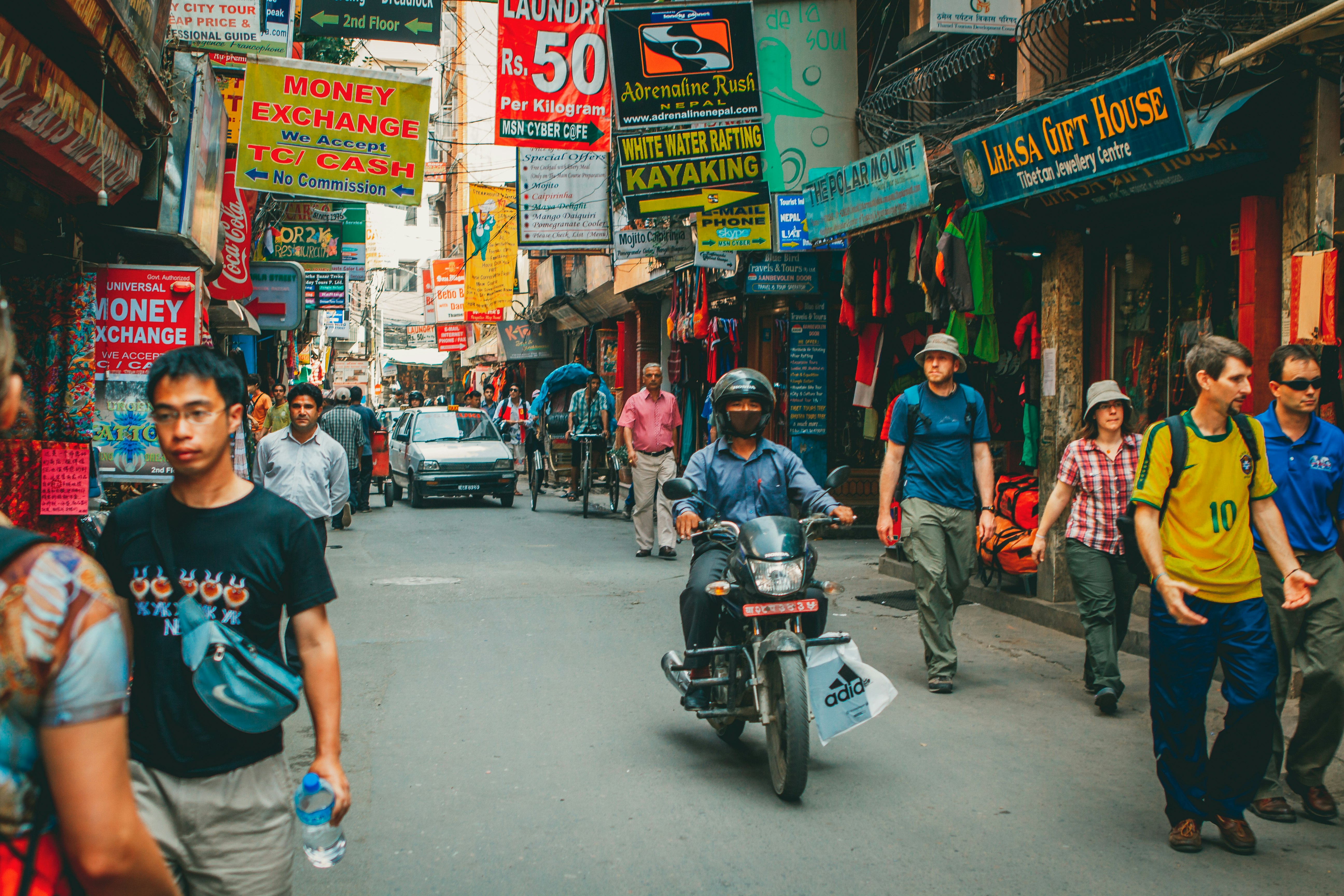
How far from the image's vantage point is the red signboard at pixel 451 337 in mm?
36531

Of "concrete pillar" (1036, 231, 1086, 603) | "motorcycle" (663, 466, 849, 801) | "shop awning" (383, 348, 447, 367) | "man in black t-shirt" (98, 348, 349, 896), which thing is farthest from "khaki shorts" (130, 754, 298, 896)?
"shop awning" (383, 348, 447, 367)

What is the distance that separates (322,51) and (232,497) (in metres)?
15.4

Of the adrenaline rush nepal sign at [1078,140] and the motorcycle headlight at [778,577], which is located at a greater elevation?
the adrenaline rush nepal sign at [1078,140]

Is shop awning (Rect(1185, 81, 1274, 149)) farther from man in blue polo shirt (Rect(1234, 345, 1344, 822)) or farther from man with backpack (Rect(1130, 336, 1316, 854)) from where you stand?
man with backpack (Rect(1130, 336, 1316, 854))

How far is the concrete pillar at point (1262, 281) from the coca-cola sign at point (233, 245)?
894cm

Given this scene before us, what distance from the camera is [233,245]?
38.9ft

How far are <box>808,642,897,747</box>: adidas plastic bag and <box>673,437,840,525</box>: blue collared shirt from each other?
2.84 ft

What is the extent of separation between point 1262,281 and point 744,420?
3587 mm

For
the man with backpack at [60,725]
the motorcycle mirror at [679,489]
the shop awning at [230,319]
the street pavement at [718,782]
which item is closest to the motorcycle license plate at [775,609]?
the motorcycle mirror at [679,489]

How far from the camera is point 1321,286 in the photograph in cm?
596

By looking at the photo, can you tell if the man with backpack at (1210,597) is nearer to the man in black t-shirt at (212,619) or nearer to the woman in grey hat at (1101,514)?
the woman in grey hat at (1101,514)

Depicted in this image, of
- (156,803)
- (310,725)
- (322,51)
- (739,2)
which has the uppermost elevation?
(322,51)

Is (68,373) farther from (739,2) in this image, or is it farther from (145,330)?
(739,2)

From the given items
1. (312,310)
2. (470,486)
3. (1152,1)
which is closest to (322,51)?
(470,486)
